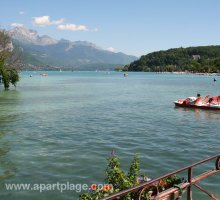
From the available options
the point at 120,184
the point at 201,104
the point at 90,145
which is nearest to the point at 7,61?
the point at 201,104

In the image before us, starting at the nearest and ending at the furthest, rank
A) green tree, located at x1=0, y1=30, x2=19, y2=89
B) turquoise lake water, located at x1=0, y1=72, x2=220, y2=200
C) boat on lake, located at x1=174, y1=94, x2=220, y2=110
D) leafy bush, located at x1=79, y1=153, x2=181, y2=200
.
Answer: leafy bush, located at x1=79, y1=153, x2=181, y2=200
turquoise lake water, located at x1=0, y1=72, x2=220, y2=200
boat on lake, located at x1=174, y1=94, x2=220, y2=110
green tree, located at x1=0, y1=30, x2=19, y2=89

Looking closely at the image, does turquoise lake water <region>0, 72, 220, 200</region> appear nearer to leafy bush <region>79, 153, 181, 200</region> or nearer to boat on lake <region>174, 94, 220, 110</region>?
leafy bush <region>79, 153, 181, 200</region>

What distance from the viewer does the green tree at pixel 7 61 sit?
74875 mm

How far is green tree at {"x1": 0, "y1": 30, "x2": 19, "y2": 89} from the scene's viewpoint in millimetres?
74875

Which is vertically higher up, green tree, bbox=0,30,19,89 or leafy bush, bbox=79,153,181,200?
green tree, bbox=0,30,19,89

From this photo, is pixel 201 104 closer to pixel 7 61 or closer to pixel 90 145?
pixel 90 145

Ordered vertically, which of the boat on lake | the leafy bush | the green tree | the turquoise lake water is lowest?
the turquoise lake water

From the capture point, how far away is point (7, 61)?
271 feet

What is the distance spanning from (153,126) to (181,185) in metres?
20.6

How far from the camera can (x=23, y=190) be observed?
1388cm

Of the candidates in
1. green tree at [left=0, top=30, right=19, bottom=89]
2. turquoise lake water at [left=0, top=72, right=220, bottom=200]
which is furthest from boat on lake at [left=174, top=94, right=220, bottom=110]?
green tree at [left=0, top=30, right=19, bottom=89]

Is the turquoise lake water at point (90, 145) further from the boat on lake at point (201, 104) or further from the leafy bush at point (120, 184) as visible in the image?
the boat on lake at point (201, 104)

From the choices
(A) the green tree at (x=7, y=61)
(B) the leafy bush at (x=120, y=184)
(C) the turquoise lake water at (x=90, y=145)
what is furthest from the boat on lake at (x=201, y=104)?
(A) the green tree at (x=7, y=61)

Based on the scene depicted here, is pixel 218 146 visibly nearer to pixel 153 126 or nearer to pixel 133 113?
pixel 153 126
